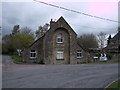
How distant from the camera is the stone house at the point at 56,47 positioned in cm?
3531

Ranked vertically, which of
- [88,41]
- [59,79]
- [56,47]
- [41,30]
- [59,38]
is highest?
[41,30]

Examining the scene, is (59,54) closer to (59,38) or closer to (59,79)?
(59,38)

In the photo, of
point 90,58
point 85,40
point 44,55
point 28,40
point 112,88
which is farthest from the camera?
point 28,40

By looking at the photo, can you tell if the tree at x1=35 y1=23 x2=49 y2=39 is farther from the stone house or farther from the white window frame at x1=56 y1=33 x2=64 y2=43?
the white window frame at x1=56 y1=33 x2=64 y2=43

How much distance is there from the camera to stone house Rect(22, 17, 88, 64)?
3531 centimetres

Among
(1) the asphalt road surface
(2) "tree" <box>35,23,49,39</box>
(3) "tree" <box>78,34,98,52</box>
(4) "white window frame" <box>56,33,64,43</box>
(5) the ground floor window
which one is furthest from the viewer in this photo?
(2) "tree" <box>35,23,49,39</box>

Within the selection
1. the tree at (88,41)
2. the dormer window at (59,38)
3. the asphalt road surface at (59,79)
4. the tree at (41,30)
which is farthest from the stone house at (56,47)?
the tree at (41,30)

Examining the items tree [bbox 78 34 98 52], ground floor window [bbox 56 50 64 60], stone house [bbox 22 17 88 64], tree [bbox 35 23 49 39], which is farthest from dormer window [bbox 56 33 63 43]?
tree [bbox 35 23 49 39]

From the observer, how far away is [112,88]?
9.66m

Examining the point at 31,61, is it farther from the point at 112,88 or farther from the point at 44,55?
the point at 112,88

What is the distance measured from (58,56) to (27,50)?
19.9 feet

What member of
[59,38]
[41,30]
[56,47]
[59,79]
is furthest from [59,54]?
[41,30]

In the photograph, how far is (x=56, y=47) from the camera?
118 ft

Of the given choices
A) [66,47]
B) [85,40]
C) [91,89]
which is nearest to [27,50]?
[66,47]
